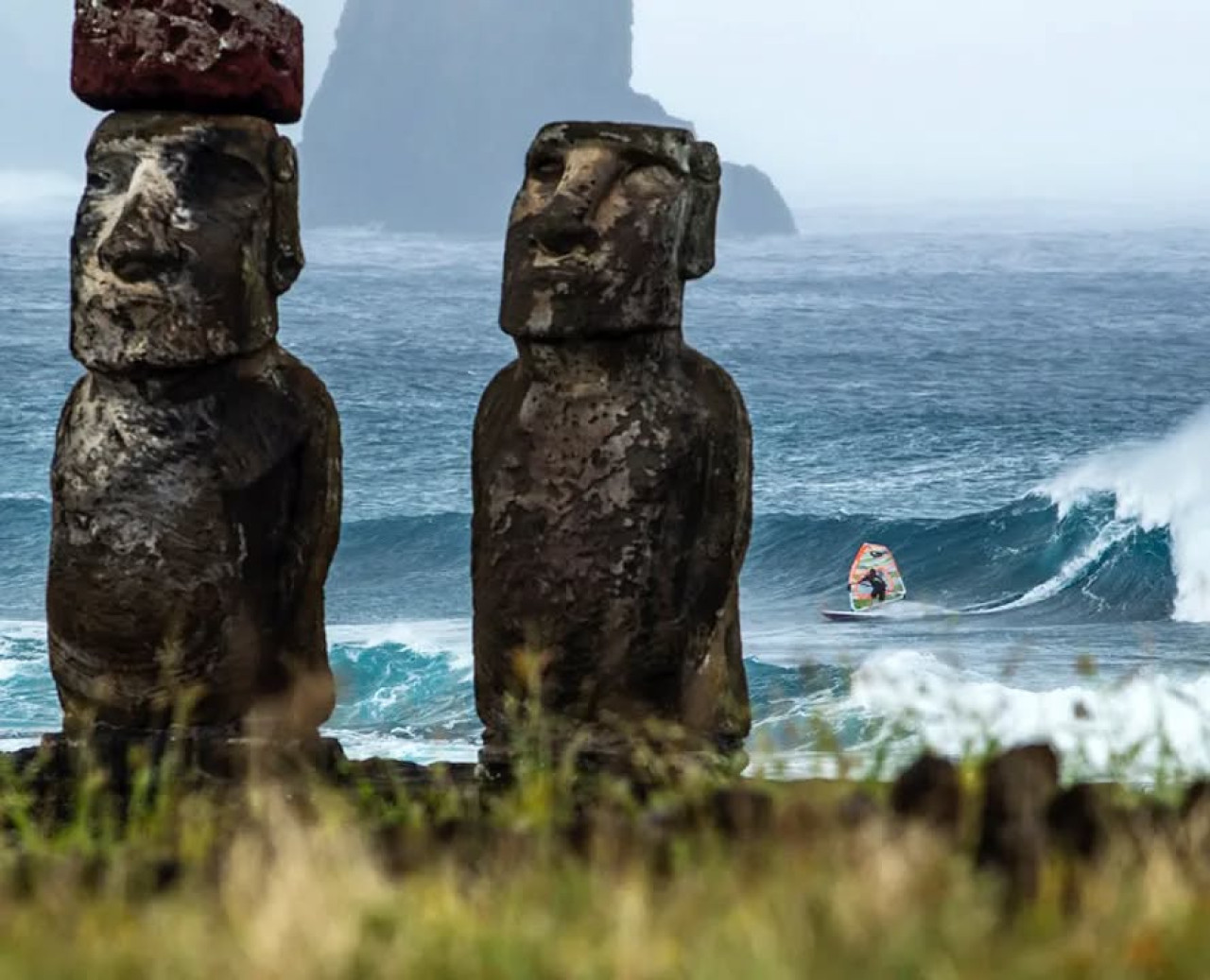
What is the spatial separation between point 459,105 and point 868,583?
264 ft

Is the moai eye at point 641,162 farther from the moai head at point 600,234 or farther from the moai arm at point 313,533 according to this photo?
the moai arm at point 313,533

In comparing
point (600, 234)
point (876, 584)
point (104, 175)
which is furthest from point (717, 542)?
point (876, 584)

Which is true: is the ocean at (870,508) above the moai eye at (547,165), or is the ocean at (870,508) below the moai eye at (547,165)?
below

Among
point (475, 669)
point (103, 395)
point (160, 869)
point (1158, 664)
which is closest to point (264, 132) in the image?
point (103, 395)

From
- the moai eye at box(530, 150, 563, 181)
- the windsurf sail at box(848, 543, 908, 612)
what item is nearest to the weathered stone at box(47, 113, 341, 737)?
the moai eye at box(530, 150, 563, 181)

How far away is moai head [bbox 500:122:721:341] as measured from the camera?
26.6 ft

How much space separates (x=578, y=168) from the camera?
818cm

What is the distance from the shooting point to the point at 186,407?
8.59 m

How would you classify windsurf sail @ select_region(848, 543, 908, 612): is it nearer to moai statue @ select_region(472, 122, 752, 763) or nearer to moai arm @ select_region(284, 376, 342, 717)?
moai arm @ select_region(284, 376, 342, 717)

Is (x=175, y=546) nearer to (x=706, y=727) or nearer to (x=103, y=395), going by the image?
(x=103, y=395)

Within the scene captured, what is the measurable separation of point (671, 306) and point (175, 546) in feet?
5.59

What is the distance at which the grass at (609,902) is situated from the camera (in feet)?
13.6

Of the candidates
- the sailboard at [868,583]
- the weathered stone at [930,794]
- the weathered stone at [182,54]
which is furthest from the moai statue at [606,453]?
the sailboard at [868,583]

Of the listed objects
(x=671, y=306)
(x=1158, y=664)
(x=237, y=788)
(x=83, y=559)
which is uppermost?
(x=671, y=306)
